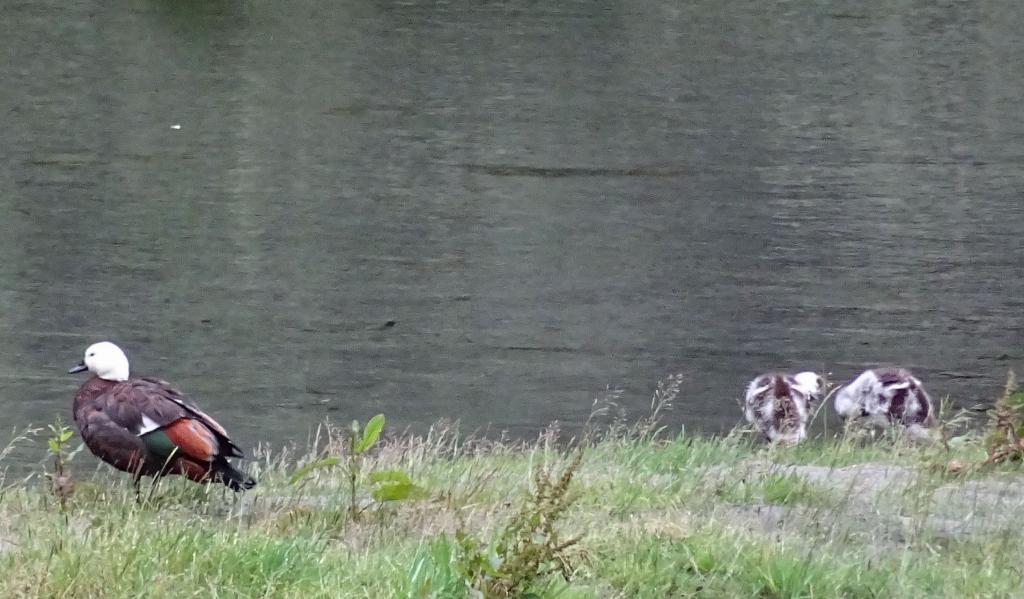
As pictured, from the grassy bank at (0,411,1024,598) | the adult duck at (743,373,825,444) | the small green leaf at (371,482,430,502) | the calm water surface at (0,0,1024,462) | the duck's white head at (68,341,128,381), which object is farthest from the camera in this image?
the calm water surface at (0,0,1024,462)

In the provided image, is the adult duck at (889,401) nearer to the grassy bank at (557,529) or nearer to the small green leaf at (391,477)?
the grassy bank at (557,529)

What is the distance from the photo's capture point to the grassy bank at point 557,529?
3.51m

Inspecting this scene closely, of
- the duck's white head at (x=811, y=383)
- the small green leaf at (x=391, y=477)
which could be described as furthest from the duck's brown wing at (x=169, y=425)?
the duck's white head at (x=811, y=383)

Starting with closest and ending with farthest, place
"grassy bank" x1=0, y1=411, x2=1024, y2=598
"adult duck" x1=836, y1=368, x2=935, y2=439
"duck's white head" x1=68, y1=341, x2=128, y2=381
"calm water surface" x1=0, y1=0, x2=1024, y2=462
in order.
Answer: "grassy bank" x1=0, y1=411, x2=1024, y2=598, "duck's white head" x1=68, y1=341, x2=128, y2=381, "adult duck" x1=836, y1=368, x2=935, y2=439, "calm water surface" x1=0, y1=0, x2=1024, y2=462

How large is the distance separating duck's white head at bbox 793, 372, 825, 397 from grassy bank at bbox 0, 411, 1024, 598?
0.55 meters

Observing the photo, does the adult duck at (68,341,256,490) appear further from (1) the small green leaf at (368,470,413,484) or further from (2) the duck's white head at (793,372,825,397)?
(2) the duck's white head at (793,372,825,397)

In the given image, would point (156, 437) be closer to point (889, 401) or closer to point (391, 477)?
point (391, 477)

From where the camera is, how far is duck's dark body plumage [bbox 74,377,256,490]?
4.82 m

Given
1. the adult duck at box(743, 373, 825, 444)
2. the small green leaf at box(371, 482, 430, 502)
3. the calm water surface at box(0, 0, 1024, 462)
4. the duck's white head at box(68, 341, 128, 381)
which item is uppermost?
the calm water surface at box(0, 0, 1024, 462)

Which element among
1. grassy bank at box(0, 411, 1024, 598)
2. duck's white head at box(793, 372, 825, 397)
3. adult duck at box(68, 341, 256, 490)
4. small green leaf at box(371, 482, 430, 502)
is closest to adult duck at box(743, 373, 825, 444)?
duck's white head at box(793, 372, 825, 397)

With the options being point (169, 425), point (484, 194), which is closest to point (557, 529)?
point (169, 425)

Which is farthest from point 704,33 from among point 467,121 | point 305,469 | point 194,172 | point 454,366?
point 305,469

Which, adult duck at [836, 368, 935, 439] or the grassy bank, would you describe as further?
adult duck at [836, 368, 935, 439]

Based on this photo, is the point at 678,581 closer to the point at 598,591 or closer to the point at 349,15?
the point at 598,591
